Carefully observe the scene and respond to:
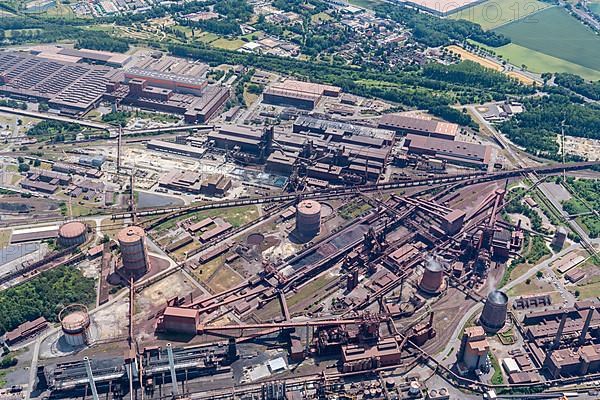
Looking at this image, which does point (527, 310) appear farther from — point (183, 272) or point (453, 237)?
point (183, 272)

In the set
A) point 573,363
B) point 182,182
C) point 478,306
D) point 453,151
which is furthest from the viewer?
point 453,151

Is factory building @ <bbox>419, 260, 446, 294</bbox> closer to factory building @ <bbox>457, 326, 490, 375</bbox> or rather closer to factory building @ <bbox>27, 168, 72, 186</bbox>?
factory building @ <bbox>457, 326, 490, 375</bbox>

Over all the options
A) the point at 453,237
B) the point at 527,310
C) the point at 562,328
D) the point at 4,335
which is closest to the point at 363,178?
the point at 453,237

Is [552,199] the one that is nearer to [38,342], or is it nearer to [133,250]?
[133,250]

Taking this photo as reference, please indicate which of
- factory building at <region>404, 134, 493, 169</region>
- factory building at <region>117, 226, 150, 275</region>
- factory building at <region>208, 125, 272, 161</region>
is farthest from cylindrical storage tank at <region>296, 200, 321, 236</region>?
factory building at <region>404, 134, 493, 169</region>

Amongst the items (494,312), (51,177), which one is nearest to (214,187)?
(51,177)

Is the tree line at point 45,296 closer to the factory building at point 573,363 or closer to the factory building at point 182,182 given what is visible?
the factory building at point 182,182
